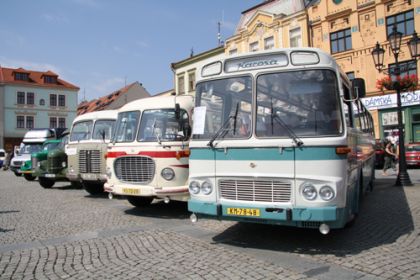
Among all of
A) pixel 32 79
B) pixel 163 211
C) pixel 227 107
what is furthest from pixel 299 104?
pixel 32 79

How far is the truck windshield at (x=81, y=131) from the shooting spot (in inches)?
485

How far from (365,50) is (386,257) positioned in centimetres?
2466

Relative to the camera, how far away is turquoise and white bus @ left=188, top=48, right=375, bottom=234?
5.20 metres

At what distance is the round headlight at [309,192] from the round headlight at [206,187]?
1.45 meters

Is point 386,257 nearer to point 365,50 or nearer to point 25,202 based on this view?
point 25,202

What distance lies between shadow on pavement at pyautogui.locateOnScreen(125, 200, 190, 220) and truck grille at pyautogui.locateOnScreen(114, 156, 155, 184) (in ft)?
3.10

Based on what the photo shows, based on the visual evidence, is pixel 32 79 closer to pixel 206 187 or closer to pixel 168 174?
pixel 168 174

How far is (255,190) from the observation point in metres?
5.52

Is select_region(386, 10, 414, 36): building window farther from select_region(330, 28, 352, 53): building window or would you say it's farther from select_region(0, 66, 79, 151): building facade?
select_region(0, 66, 79, 151): building facade

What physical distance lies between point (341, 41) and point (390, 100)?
227 inches

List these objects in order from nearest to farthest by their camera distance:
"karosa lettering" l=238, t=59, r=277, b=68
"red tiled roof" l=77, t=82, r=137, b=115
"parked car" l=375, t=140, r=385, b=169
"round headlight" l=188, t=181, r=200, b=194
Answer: "karosa lettering" l=238, t=59, r=277, b=68, "round headlight" l=188, t=181, r=200, b=194, "parked car" l=375, t=140, r=385, b=169, "red tiled roof" l=77, t=82, r=137, b=115

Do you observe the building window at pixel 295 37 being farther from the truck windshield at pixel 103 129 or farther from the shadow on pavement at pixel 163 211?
the shadow on pavement at pixel 163 211

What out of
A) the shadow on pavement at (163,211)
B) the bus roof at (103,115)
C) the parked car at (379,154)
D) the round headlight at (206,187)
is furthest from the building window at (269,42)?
the round headlight at (206,187)

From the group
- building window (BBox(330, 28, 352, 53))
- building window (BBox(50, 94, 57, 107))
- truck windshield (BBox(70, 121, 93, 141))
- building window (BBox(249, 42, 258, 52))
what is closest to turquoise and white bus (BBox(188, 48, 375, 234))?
truck windshield (BBox(70, 121, 93, 141))
